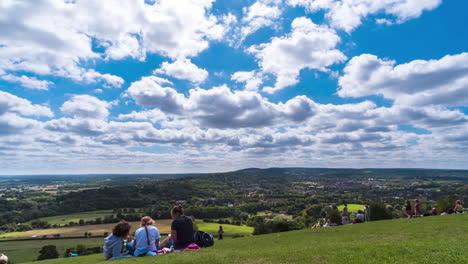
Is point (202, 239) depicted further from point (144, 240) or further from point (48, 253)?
point (48, 253)

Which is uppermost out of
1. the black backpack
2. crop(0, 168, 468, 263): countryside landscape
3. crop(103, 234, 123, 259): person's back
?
crop(103, 234, 123, 259): person's back

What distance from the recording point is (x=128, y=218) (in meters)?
102

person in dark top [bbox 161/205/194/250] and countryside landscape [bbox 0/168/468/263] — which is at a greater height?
person in dark top [bbox 161/205/194/250]

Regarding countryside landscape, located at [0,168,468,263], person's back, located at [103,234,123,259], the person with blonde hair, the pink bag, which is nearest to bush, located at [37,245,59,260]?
countryside landscape, located at [0,168,468,263]

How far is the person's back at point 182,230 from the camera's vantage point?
12.3 m

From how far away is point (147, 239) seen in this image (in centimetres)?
1214

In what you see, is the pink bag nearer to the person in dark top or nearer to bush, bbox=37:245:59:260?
the person in dark top

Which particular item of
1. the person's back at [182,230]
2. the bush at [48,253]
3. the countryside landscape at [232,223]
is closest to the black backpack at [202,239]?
the person's back at [182,230]

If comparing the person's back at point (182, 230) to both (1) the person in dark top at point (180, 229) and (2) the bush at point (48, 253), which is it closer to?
(1) the person in dark top at point (180, 229)

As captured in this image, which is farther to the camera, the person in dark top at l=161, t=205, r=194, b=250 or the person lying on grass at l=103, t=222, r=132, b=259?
the person in dark top at l=161, t=205, r=194, b=250

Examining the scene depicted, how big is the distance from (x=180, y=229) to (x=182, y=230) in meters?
0.13

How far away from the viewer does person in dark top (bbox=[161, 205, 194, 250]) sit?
485 inches

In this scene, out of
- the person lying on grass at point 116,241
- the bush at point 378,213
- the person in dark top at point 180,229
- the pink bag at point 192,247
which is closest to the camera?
the person lying on grass at point 116,241

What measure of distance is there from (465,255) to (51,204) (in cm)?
16957
